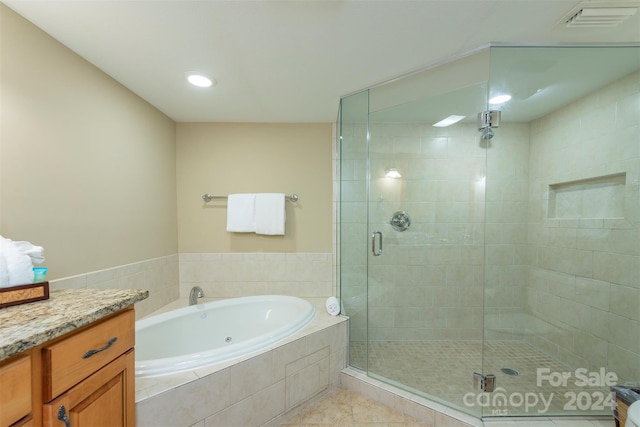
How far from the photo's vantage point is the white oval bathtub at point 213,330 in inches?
53.1

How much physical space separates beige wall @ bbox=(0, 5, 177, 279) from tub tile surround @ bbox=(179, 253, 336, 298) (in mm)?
452

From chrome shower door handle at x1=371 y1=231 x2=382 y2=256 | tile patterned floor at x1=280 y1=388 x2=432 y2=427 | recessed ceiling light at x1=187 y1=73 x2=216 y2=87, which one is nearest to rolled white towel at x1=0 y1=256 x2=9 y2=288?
recessed ceiling light at x1=187 y1=73 x2=216 y2=87

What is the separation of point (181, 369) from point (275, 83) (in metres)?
1.75

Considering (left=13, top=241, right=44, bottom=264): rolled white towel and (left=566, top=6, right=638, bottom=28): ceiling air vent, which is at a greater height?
(left=566, top=6, right=638, bottom=28): ceiling air vent

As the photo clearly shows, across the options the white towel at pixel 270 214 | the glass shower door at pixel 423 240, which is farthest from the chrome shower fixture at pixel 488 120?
the white towel at pixel 270 214

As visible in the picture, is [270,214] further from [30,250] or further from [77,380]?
[77,380]

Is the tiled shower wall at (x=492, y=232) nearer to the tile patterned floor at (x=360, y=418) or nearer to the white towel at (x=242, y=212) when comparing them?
the tile patterned floor at (x=360, y=418)

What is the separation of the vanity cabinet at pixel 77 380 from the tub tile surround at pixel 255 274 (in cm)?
146

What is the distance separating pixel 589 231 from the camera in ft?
6.23

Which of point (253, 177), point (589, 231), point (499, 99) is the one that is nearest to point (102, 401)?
point (253, 177)

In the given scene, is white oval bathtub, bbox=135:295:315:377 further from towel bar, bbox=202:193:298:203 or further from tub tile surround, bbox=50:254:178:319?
towel bar, bbox=202:193:298:203

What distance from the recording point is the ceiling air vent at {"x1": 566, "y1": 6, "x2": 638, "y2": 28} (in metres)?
1.17

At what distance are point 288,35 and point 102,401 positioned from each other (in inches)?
65.9

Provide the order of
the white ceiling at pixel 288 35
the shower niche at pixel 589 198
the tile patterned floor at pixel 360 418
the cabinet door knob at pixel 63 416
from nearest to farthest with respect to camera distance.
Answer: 1. the cabinet door knob at pixel 63 416
2. the white ceiling at pixel 288 35
3. the tile patterned floor at pixel 360 418
4. the shower niche at pixel 589 198
